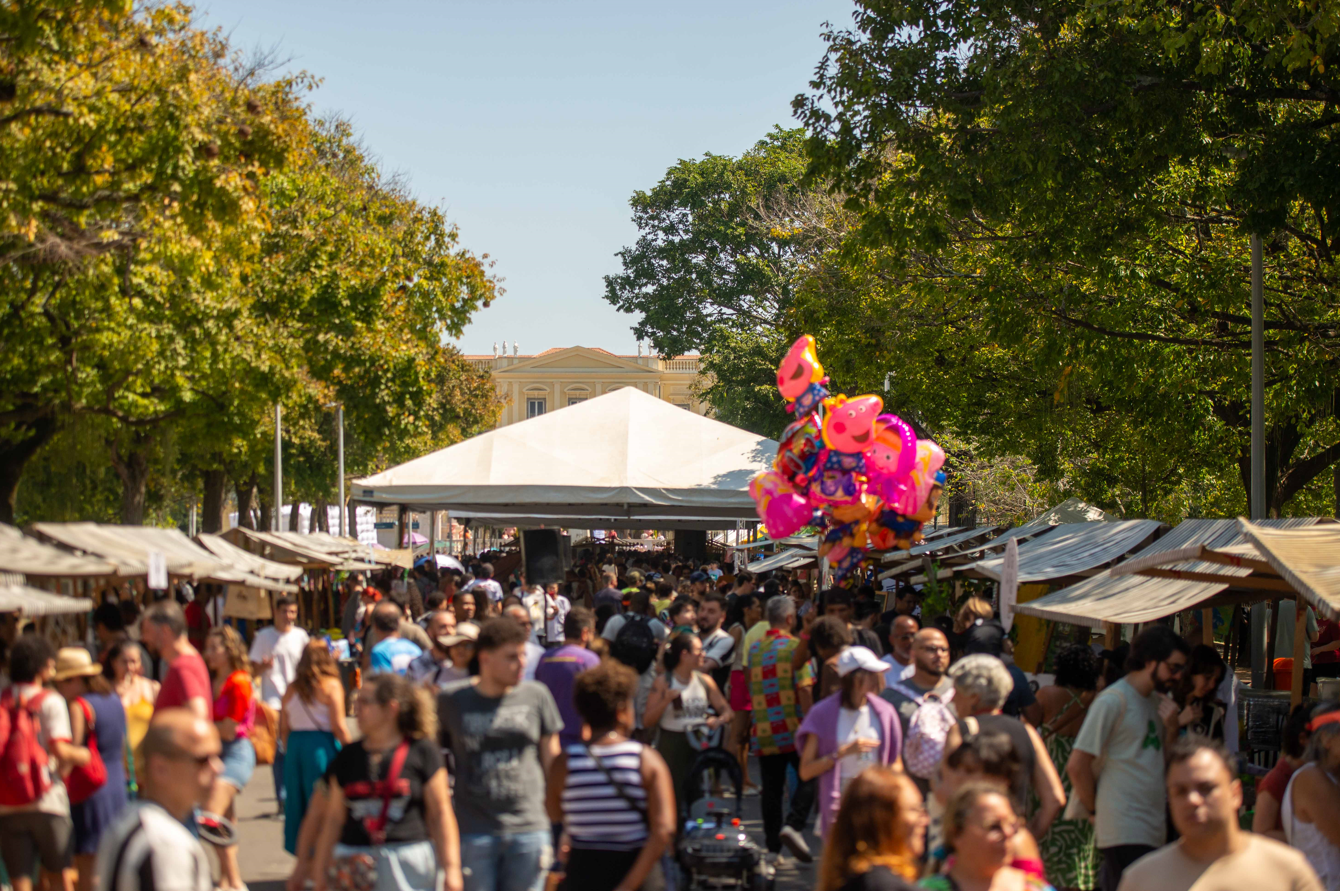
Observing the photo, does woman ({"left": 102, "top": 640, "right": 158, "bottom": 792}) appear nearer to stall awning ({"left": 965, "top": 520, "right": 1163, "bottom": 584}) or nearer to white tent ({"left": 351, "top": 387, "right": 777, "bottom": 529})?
stall awning ({"left": 965, "top": 520, "right": 1163, "bottom": 584})

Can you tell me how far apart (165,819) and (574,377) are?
104390mm

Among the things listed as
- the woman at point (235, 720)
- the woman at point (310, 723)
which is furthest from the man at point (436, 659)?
the woman at point (235, 720)

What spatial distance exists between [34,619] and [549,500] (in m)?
6.12

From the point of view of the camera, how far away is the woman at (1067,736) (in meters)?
6.46

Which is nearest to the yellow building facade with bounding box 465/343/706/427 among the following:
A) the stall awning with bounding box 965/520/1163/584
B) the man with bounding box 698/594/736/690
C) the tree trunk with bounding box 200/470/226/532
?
the tree trunk with bounding box 200/470/226/532

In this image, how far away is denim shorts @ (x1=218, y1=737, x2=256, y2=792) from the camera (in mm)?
7219

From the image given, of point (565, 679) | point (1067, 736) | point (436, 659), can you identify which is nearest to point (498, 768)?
point (565, 679)

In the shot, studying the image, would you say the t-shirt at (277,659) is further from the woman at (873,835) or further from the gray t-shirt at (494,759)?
the woman at (873,835)

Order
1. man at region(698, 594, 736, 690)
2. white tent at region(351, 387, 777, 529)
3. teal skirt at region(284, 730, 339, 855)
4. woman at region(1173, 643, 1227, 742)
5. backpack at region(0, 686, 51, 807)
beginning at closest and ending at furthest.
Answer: backpack at region(0, 686, 51, 807), teal skirt at region(284, 730, 339, 855), woman at region(1173, 643, 1227, 742), man at region(698, 594, 736, 690), white tent at region(351, 387, 777, 529)

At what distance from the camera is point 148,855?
366 cm

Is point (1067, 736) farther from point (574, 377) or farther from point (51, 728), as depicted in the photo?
point (574, 377)

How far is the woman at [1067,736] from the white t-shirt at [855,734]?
953mm

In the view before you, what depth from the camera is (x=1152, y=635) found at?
5.87 metres

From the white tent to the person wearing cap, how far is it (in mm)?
8888
